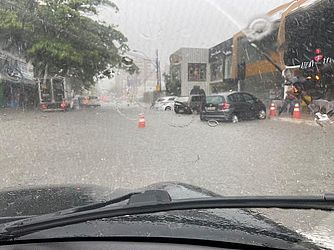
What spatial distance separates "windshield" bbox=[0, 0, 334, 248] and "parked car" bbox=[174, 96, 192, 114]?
92 mm

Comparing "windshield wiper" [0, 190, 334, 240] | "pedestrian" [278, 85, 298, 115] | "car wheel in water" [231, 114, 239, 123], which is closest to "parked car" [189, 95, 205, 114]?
"car wheel in water" [231, 114, 239, 123]

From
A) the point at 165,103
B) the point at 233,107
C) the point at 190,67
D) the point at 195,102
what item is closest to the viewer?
the point at 190,67

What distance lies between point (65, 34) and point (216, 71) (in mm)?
2179

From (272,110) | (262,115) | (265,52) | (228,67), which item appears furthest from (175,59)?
(262,115)

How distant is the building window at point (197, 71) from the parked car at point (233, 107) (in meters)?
2.52

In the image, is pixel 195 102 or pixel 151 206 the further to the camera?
pixel 195 102

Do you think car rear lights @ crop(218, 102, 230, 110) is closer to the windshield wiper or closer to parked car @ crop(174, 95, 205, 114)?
parked car @ crop(174, 95, 205, 114)

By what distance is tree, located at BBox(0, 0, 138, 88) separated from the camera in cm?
555

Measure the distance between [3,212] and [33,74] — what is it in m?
5.47

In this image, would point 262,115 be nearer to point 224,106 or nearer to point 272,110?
point 272,110

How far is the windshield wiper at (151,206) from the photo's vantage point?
1230 millimetres

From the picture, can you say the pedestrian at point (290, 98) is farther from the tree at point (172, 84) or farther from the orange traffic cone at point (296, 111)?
the tree at point (172, 84)

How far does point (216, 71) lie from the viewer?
593 cm

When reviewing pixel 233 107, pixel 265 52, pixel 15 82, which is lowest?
pixel 233 107
